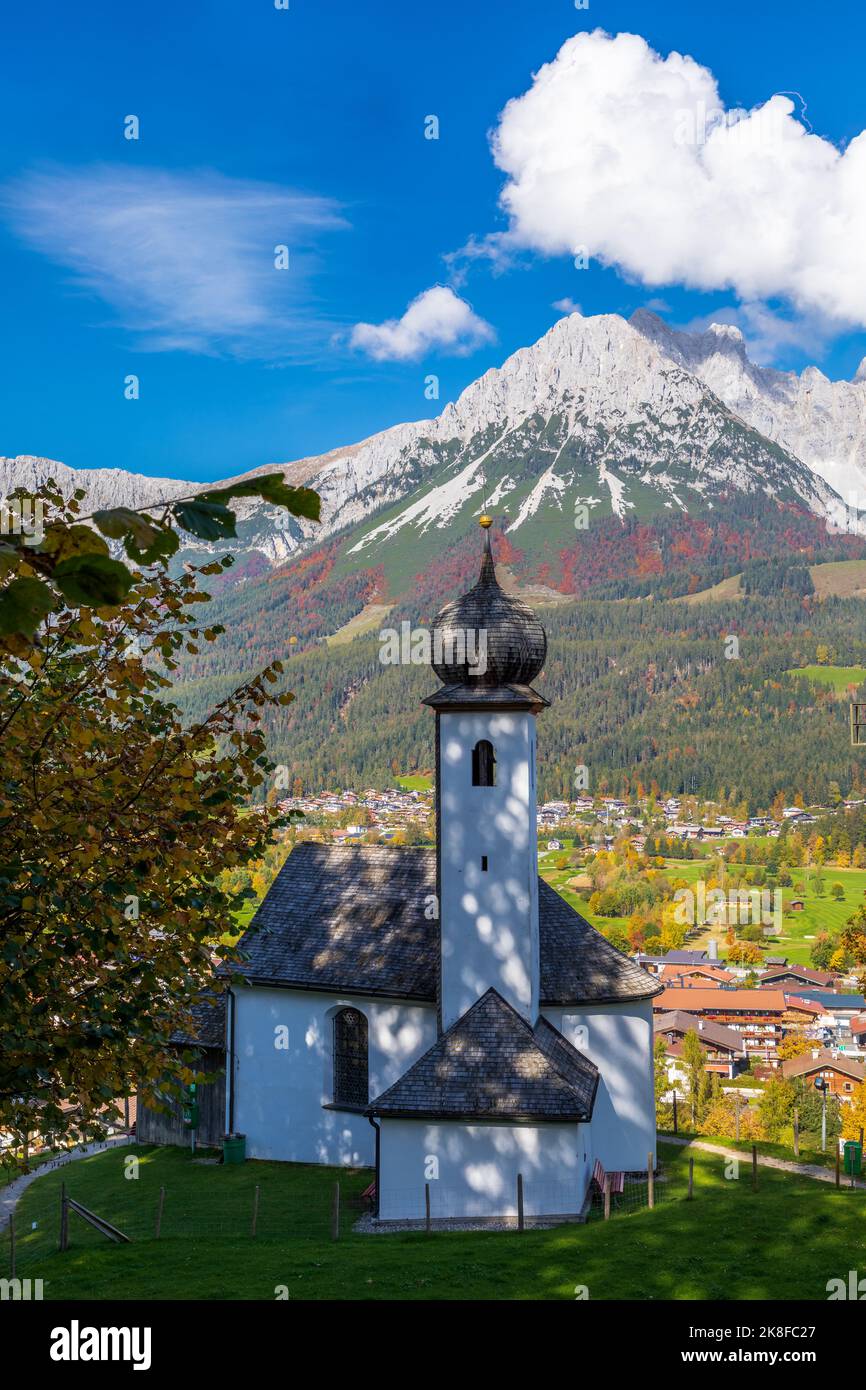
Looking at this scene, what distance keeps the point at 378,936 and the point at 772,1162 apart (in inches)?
418

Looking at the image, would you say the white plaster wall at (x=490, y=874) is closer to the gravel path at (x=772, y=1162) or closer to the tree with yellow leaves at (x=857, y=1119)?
the gravel path at (x=772, y=1162)

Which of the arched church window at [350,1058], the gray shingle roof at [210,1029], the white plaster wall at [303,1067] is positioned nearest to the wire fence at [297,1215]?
the white plaster wall at [303,1067]

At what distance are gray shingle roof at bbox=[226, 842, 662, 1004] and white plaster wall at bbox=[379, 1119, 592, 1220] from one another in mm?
3960

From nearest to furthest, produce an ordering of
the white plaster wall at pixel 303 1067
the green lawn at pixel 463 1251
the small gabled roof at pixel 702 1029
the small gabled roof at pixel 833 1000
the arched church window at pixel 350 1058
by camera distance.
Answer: the green lawn at pixel 463 1251, the white plaster wall at pixel 303 1067, the arched church window at pixel 350 1058, the small gabled roof at pixel 702 1029, the small gabled roof at pixel 833 1000

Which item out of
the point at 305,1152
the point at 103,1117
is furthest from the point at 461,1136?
the point at 103,1117

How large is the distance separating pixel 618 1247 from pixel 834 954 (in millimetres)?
124949

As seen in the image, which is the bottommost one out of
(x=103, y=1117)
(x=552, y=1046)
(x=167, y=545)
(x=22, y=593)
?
(x=552, y=1046)

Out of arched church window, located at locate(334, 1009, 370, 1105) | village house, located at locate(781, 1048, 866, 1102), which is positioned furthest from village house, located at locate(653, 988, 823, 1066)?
arched church window, located at locate(334, 1009, 370, 1105)

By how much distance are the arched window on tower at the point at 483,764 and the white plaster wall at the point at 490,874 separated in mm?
94

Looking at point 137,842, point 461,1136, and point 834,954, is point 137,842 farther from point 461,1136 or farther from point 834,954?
point 834,954

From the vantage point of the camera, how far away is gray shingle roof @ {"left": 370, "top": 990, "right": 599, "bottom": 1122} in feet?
75.0

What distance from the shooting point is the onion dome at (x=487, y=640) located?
25438 mm

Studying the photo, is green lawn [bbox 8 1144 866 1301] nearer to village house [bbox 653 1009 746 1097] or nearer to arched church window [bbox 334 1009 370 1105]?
arched church window [bbox 334 1009 370 1105]
